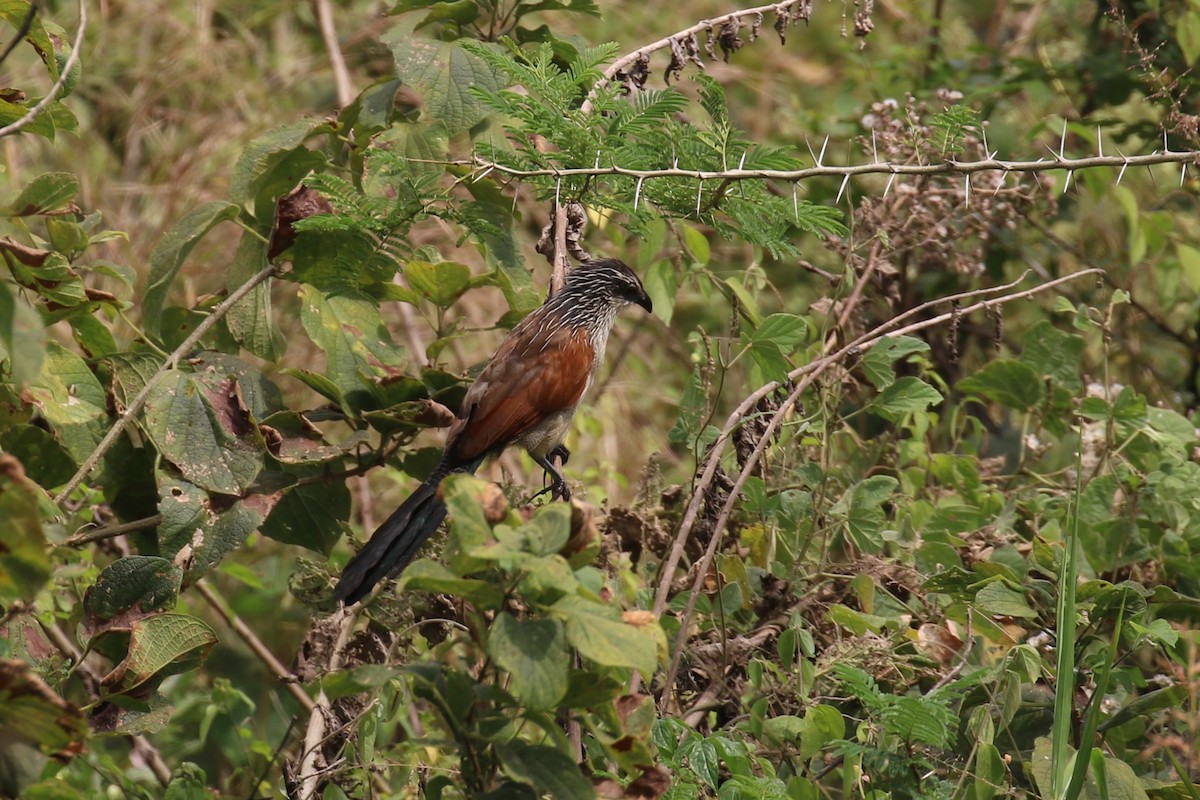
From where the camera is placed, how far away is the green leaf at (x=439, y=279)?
2.87 meters

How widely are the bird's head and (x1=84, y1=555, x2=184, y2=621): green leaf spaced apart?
1.93 m

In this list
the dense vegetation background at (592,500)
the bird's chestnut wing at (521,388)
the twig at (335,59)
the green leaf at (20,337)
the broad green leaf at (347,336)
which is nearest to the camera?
the green leaf at (20,337)

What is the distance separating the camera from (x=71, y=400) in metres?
2.59

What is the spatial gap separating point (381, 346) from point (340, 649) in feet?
2.56

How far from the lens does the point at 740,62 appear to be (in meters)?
8.05

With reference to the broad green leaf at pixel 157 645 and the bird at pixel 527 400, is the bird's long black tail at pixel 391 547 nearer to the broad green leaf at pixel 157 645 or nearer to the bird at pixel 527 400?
the bird at pixel 527 400

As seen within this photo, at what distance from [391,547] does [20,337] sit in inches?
52.6

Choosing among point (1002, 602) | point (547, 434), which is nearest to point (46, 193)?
point (547, 434)

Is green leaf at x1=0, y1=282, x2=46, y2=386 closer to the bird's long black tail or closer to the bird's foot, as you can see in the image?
the bird's long black tail

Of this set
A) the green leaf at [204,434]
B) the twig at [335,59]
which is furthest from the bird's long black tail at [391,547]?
the twig at [335,59]

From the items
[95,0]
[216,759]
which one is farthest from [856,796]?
[95,0]

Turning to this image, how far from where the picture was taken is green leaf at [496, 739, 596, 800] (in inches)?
71.0

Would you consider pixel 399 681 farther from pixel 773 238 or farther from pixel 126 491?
pixel 773 238

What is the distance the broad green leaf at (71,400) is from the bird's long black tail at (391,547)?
64 cm
